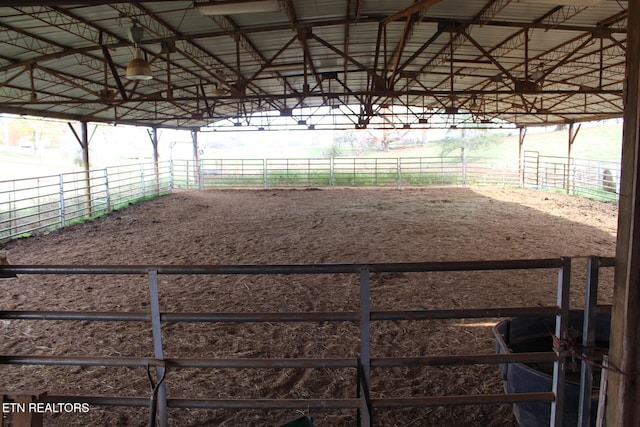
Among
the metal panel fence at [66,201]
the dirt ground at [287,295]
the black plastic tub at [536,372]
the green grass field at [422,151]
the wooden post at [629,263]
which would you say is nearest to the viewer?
the wooden post at [629,263]

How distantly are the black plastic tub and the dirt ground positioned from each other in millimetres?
496

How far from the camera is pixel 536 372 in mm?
2340

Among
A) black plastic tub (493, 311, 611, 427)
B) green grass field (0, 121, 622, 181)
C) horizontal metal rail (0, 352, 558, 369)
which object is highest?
green grass field (0, 121, 622, 181)

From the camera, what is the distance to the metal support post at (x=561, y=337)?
2098 mm

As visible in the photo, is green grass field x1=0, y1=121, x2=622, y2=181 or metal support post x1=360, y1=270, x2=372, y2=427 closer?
metal support post x1=360, y1=270, x2=372, y2=427

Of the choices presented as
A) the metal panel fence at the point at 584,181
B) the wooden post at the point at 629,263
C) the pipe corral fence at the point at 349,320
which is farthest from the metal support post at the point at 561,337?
the metal panel fence at the point at 584,181

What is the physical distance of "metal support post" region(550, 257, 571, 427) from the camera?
2.10m

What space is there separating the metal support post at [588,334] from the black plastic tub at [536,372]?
2.9 inches

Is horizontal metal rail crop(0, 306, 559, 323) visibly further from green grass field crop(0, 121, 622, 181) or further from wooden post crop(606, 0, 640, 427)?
green grass field crop(0, 121, 622, 181)

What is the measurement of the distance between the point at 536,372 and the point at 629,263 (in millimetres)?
751

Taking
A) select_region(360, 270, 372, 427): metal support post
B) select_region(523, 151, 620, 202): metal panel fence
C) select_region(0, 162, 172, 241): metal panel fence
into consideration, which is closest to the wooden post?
select_region(360, 270, 372, 427): metal support post

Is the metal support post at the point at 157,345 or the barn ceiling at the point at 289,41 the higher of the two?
the barn ceiling at the point at 289,41

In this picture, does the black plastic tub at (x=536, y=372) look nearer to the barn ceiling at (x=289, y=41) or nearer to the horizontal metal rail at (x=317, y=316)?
the horizontal metal rail at (x=317, y=316)

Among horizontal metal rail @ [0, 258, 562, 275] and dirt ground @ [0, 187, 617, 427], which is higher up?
horizontal metal rail @ [0, 258, 562, 275]
